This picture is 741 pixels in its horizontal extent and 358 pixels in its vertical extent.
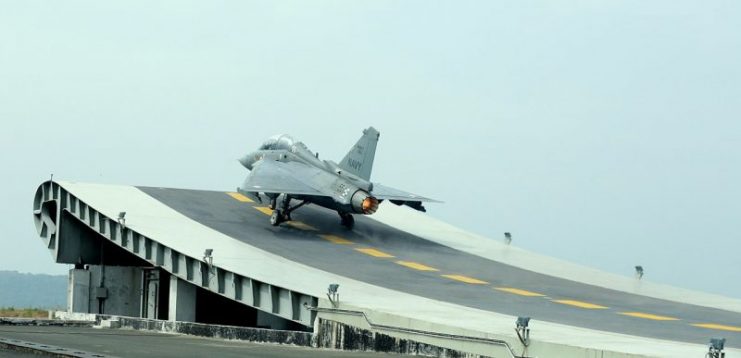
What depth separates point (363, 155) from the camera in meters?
45.2

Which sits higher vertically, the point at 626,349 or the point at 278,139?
the point at 278,139

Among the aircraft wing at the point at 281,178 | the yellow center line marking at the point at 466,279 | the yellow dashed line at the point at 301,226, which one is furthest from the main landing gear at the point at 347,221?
the yellow center line marking at the point at 466,279

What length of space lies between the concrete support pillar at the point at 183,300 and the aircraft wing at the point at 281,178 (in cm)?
608

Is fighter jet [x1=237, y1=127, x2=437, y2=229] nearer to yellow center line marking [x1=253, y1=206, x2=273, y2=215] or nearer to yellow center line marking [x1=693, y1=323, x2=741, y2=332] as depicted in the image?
yellow center line marking [x1=253, y1=206, x2=273, y2=215]

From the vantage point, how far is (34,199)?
45.9 metres

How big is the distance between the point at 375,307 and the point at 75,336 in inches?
242

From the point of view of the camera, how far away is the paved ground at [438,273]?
90.1ft

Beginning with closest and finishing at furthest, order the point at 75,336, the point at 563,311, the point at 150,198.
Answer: the point at 75,336 → the point at 563,311 → the point at 150,198

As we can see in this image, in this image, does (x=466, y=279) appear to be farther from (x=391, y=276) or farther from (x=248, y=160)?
(x=248, y=160)

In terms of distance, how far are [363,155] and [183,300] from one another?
36.1 feet

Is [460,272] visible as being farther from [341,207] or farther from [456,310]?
[456,310]

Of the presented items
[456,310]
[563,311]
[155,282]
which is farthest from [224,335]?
[155,282]

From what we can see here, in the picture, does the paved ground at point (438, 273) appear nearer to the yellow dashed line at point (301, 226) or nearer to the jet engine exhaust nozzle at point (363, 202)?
the yellow dashed line at point (301, 226)

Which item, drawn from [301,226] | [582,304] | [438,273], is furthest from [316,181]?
[582,304]
